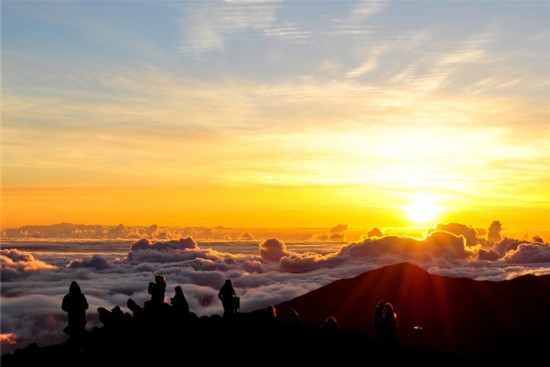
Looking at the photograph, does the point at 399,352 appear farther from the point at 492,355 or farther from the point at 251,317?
the point at 492,355

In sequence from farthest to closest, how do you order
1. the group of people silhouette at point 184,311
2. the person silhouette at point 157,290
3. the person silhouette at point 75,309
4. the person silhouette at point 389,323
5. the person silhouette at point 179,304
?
1. the person silhouette at point 179,304
2. the person silhouette at point 157,290
3. the group of people silhouette at point 184,311
4. the person silhouette at point 389,323
5. the person silhouette at point 75,309

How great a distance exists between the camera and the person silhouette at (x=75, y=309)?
101ft

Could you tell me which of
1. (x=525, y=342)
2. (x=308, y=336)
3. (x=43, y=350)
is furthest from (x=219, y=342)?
(x=525, y=342)

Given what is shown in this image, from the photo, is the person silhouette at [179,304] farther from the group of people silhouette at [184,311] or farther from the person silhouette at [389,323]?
the person silhouette at [389,323]

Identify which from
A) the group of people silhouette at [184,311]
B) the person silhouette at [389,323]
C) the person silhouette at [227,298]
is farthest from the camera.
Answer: the person silhouette at [227,298]

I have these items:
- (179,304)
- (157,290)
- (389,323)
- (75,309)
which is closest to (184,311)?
(179,304)

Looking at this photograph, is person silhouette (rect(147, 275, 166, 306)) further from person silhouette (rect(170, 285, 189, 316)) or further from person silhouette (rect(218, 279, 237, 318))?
person silhouette (rect(218, 279, 237, 318))

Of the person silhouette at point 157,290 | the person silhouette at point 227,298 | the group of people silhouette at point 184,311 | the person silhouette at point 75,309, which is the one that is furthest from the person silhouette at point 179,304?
the person silhouette at point 75,309

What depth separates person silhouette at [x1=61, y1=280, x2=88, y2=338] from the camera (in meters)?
30.7

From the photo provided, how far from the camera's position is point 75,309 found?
30.8 meters

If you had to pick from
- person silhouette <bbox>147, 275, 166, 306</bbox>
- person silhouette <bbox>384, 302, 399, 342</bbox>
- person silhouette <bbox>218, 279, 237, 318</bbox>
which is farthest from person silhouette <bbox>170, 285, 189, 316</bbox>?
person silhouette <bbox>384, 302, 399, 342</bbox>

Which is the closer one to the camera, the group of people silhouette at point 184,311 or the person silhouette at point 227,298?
the group of people silhouette at point 184,311

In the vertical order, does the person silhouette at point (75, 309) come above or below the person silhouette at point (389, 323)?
above

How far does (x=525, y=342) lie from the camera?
173750mm
